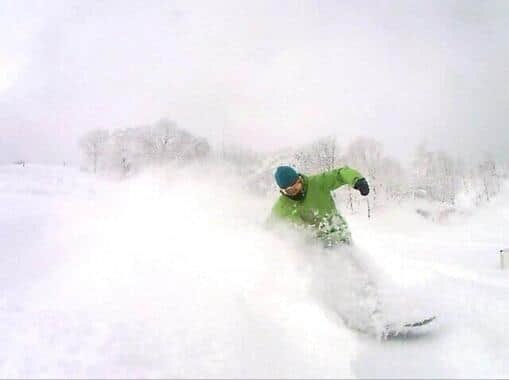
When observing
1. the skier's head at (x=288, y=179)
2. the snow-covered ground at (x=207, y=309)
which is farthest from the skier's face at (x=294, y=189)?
the snow-covered ground at (x=207, y=309)

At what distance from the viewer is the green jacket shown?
15.4 feet

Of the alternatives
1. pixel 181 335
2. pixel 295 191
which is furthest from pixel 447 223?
pixel 181 335

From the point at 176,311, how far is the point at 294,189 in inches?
85.4

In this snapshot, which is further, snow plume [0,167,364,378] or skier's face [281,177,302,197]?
skier's face [281,177,302,197]

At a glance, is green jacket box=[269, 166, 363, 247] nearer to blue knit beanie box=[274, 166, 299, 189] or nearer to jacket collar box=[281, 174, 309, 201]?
jacket collar box=[281, 174, 309, 201]

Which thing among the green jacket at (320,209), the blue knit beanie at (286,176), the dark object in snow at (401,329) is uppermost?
the blue knit beanie at (286,176)

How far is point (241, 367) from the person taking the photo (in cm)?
246

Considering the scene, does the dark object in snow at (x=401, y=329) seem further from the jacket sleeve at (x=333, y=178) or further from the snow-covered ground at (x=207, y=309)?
the jacket sleeve at (x=333, y=178)

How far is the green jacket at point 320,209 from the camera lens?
184 inches

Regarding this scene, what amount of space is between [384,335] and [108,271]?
2895mm

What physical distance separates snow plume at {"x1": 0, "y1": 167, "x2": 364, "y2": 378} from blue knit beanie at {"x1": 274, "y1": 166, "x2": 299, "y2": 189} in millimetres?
700

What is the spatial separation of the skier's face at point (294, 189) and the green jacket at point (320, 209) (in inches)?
4.3

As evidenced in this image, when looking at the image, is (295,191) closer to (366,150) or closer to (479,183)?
(366,150)

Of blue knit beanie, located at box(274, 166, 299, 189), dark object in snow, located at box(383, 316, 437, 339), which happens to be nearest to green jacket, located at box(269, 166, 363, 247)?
blue knit beanie, located at box(274, 166, 299, 189)
